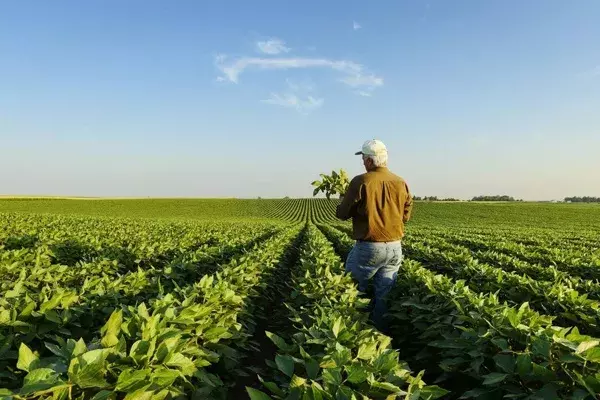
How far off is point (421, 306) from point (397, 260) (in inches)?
55.9

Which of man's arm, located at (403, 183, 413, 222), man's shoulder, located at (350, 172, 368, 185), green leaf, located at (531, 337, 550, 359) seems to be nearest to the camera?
green leaf, located at (531, 337, 550, 359)

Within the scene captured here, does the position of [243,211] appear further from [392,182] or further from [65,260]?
[392,182]

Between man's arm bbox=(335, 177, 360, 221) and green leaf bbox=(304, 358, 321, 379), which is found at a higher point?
man's arm bbox=(335, 177, 360, 221)

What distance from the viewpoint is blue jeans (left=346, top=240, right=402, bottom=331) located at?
5.45 m

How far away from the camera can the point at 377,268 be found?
5543 millimetres

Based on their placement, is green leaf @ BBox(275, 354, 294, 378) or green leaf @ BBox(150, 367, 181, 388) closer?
green leaf @ BBox(150, 367, 181, 388)

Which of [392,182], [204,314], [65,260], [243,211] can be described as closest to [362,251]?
[392,182]

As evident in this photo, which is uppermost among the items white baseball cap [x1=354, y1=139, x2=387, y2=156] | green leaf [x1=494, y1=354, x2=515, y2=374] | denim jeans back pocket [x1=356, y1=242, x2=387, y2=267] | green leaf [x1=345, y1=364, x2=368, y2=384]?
white baseball cap [x1=354, y1=139, x2=387, y2=156]

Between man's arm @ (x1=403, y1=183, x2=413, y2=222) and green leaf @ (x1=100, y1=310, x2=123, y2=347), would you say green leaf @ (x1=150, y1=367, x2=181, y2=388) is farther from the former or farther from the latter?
man's arm @ (x1=403, y1=183, x2=413, y2=222)

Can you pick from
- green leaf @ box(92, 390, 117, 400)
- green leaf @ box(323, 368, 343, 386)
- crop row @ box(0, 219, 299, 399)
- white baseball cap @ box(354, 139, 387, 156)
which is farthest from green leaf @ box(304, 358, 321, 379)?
white baseball cap @ box(354, 139, 387, 156)

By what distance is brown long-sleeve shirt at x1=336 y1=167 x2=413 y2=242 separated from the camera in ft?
17.5

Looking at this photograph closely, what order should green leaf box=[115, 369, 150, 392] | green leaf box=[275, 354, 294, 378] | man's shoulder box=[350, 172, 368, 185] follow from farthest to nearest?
man's shoulder box=[350, 172, 368, 185] < green leaf box=[275, 354, 294, 378] < green leaf box=[115, 369, 150, 392]

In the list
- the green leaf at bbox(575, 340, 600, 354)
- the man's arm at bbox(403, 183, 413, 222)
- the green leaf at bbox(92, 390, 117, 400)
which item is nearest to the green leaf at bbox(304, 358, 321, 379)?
the green leaf at bbox(92, 390, 117, 400)

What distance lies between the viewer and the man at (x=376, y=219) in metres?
5.35
